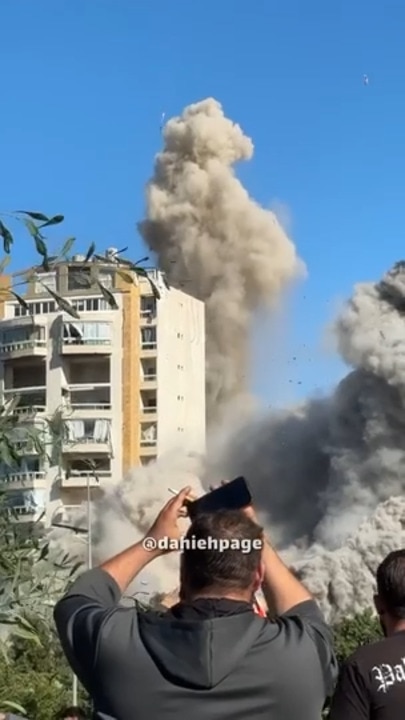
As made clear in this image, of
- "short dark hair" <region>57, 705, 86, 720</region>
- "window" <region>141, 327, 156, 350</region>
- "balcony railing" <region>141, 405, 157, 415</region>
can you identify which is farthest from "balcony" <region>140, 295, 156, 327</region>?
"short dark hair" <region>57, 705, 86, 720</region>

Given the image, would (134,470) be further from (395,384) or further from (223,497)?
(223,497)

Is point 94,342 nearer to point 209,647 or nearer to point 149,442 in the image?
point 149,442

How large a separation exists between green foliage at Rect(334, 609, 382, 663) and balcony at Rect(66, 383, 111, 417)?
2415 centimetres

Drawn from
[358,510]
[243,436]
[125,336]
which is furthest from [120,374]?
[358,510]

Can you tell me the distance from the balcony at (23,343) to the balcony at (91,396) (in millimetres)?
2448

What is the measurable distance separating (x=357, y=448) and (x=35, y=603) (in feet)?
183

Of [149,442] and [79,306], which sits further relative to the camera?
[149,442]

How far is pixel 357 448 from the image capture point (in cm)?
6178

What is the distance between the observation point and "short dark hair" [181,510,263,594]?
9.99 ft

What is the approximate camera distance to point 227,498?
316 centimetres

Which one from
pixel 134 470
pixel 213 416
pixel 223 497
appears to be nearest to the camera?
pixel 223 497

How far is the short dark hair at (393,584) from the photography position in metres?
3.72

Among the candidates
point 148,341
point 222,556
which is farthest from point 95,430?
point 222,556

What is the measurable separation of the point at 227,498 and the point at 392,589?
0.81 meters
